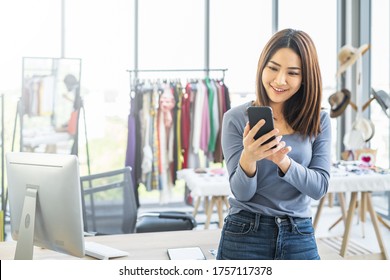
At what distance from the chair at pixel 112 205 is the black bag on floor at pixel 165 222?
24 cm

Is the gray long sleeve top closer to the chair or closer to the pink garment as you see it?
the chair

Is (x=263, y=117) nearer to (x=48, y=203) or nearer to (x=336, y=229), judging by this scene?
(x=48, y=203)

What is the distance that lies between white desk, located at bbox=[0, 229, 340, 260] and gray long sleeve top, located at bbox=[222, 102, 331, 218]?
1.56 feet

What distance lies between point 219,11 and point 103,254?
326 centimetres

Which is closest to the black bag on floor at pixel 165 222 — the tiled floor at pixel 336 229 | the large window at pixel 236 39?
Answer: the tiled floor at pixel 336 229

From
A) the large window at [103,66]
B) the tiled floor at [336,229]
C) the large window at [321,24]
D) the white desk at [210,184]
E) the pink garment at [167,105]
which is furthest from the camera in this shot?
the large window at [321,24]

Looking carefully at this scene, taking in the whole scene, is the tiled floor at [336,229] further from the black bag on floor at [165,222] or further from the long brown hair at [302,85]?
the long brown hair at [302,85]

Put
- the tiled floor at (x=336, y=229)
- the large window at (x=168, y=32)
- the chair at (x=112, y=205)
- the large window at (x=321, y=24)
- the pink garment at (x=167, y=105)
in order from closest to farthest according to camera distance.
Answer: the chair at (x=112, y=205)
the tiled floor at (x=336, y=229)
the pink garment at (x=167, y=105)
the large window at (x=168, y=32)
the large window at (x=321, y=24)

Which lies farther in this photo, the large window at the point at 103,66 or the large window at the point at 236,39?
the large window at the point at 236,39

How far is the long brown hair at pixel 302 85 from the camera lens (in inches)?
43.2

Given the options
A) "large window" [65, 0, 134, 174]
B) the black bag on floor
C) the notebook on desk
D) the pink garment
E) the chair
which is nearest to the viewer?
the notebook on desk

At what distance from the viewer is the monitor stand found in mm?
1272

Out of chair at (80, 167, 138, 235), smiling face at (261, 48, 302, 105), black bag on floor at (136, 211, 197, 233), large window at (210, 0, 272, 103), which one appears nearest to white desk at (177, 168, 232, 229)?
black bag on floor at (136, 211, 197, 233)
